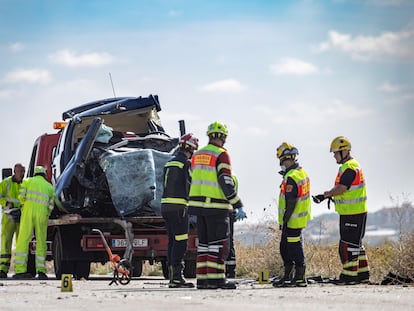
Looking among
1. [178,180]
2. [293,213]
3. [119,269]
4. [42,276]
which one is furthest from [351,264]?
[42,276]

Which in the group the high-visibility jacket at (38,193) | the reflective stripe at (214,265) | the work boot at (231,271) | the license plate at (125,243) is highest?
the high-visibility jacket at (38,193)

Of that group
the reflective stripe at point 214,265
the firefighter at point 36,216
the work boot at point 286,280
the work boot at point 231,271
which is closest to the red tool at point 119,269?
the reflective stripe at point 214,265

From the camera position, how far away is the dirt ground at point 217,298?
10.2 metres

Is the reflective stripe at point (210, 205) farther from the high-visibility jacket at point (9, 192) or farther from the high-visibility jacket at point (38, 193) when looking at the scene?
the high-visibility jacket at point (9, 192)

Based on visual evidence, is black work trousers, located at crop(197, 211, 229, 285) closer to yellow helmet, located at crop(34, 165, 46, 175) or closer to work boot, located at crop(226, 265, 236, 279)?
work boot, located at crop(226, 265, 236, 279)

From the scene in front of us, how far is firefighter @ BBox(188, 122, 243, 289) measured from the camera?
13.6m

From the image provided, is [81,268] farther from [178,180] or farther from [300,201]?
[300,201]

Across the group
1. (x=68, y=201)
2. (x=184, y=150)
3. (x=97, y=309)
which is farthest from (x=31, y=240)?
(x=97, y=309)

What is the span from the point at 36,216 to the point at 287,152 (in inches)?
225

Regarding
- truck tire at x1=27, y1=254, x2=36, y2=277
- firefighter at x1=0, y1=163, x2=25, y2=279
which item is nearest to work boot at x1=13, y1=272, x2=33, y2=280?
firefighter at x1=0, y1=163, x2=25, y2=279

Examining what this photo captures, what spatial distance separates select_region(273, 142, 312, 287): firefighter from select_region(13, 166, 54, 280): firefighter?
5.33 meters

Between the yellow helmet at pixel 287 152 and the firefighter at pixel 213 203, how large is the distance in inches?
45.4

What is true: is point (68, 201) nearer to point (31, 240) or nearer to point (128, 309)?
point (31, 240)

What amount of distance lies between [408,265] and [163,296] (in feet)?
14.3
